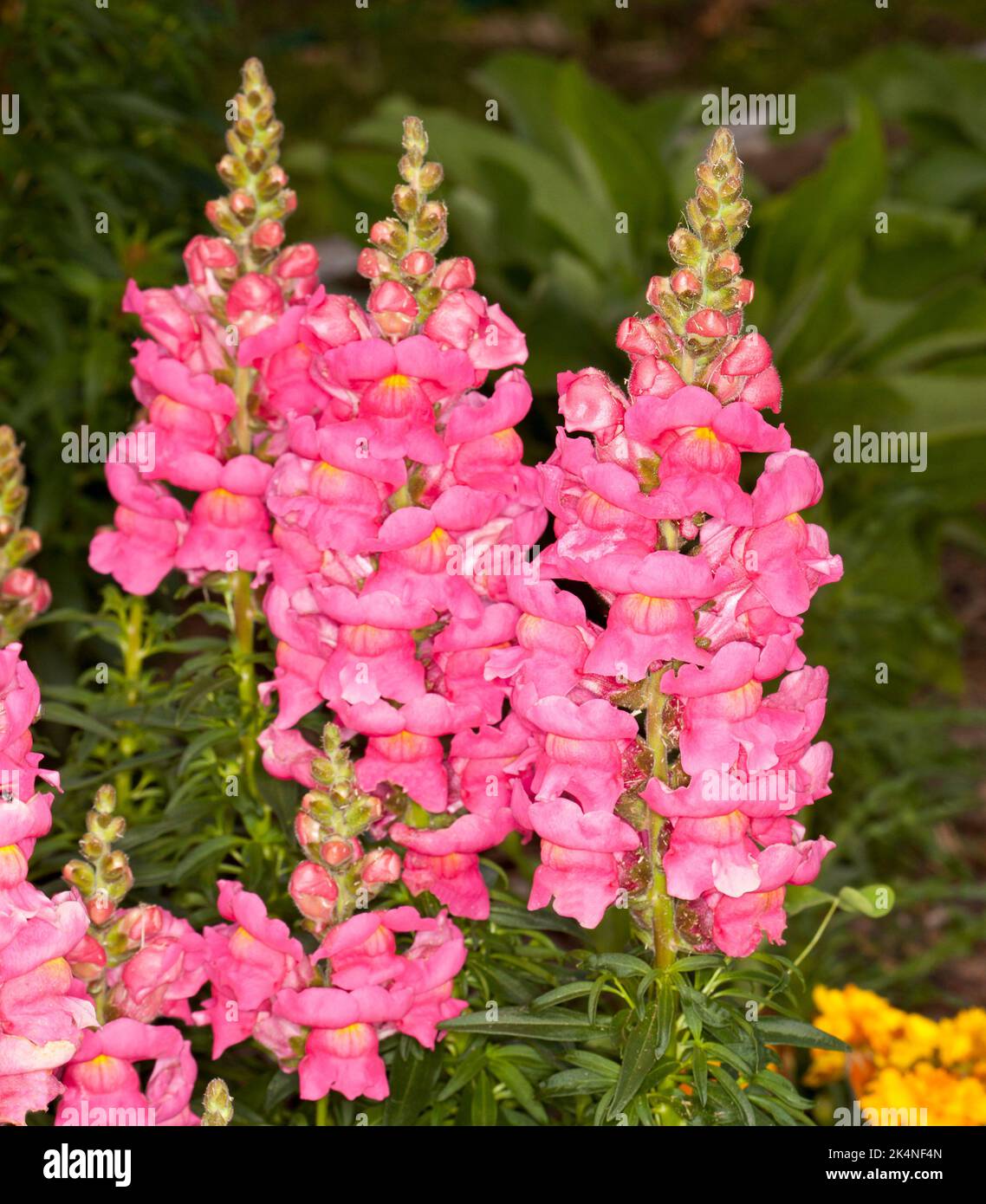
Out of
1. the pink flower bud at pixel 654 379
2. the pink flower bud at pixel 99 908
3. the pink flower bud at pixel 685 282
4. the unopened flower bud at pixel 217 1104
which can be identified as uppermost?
the pink flower bud at pixel 685 282

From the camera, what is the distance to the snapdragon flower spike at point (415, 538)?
1813 mm

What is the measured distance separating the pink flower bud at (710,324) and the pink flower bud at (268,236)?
678mm

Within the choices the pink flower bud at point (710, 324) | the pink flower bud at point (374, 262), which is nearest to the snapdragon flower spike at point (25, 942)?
the pink flower bud at point (374, 262)

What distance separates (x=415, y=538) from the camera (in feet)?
5.97

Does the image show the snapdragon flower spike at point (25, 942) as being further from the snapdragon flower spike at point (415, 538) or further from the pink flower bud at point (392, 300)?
the pink flower bud at point (392, 300)

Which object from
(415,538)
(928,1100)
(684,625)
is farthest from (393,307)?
(928,1100)

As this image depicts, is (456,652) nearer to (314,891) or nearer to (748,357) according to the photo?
(314,891)

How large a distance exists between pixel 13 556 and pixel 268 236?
57cm

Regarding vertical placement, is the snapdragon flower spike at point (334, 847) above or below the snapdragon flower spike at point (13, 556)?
below

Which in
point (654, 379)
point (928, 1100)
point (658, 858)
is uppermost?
point (654, 379)

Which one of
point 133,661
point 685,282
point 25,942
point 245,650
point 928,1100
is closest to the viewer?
point 25,942

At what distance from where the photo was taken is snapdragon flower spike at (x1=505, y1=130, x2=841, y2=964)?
1.61 m

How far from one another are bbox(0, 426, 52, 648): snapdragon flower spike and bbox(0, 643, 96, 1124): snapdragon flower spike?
0.76m
